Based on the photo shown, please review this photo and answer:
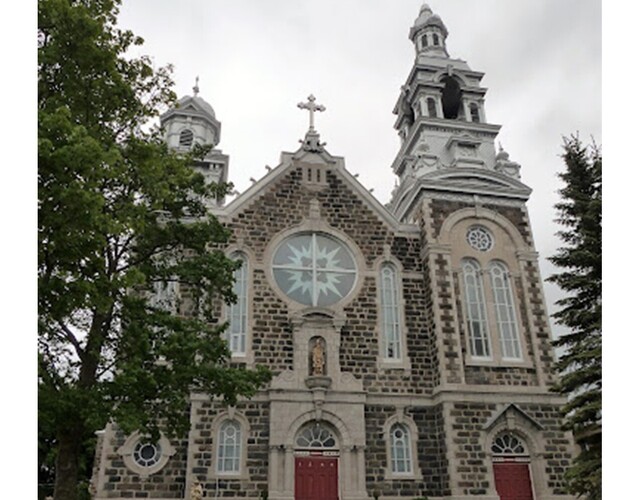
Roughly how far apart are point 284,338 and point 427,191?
8.36 meters

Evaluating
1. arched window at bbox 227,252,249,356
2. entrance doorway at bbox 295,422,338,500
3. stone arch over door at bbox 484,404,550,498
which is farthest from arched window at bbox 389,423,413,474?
arched window at bbox 227,252,249,356

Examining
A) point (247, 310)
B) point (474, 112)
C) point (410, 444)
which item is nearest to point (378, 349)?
point (410, 444)

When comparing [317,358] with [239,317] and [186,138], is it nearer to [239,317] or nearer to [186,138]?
[239,317]

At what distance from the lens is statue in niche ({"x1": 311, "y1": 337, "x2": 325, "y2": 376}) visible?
19.4 metres

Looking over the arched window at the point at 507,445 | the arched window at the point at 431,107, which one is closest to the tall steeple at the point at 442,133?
the arched window at the point at 431,107

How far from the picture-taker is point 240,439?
1831cm

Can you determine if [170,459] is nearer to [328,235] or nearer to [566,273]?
[328,235]

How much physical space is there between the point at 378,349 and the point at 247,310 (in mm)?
4872

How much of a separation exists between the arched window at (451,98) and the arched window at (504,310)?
9.73 m

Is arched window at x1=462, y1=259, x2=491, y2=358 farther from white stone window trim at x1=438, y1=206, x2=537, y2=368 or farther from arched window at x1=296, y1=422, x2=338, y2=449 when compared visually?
arched window at x1=296, y1=422, x2=338, y2=449

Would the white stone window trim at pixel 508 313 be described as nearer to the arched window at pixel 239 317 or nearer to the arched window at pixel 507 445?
the arched window at pixel 507 445

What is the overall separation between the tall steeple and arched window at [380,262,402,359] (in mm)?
3529

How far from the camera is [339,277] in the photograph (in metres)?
21.6

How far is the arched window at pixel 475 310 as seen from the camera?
20.7 metres
